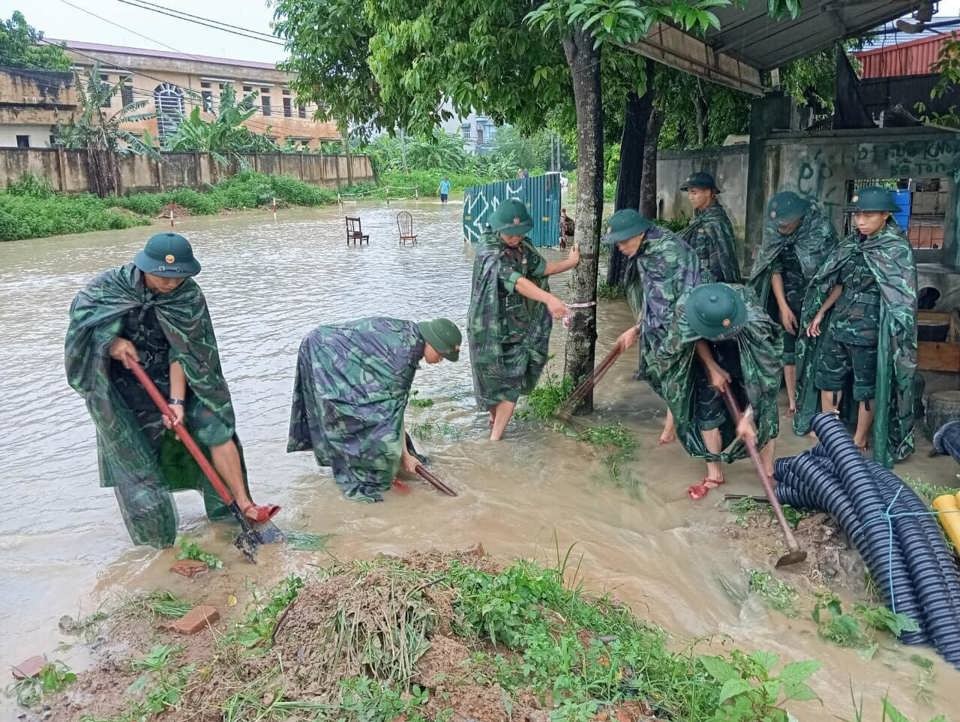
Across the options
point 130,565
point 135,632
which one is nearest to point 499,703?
point 135,632

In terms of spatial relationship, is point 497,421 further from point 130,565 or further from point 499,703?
point 499,703

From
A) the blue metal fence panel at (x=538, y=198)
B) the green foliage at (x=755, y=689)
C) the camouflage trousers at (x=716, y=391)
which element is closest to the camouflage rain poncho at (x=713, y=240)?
the camouflage trousers at (x=716, y=391)

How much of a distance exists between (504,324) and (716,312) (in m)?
1.83

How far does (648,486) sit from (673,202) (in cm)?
1109

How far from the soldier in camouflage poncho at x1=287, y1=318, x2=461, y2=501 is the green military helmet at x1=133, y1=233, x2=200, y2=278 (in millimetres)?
1019

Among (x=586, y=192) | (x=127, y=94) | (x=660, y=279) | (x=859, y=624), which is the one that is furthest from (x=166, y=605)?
(x=127, y=94)

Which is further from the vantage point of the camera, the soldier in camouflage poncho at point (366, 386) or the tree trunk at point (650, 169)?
the tree trunk at point (650, 169)

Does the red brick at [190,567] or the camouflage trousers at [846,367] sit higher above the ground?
the camouflage trousers at [846,367]

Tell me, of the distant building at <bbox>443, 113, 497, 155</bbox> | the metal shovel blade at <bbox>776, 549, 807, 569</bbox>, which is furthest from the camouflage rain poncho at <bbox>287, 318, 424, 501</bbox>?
the distant building at <bbox>443, 113, 497, 155</bbox>

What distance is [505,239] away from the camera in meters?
5.70

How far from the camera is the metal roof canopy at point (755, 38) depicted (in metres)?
5.88

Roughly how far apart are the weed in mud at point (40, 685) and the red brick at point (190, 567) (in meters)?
0.85

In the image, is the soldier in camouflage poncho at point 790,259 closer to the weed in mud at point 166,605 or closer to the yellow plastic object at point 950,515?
the yellow plastic object at point 950,515

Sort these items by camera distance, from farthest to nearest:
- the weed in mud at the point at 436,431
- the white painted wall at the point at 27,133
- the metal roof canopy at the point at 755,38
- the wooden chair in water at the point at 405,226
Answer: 1. the white painted wall at the point at 27,133
2. the wooden chair in water at the point at 405,226
3. the weed in mud at the point at 436,431
4. the metal roof canopy at the point at 755,38
